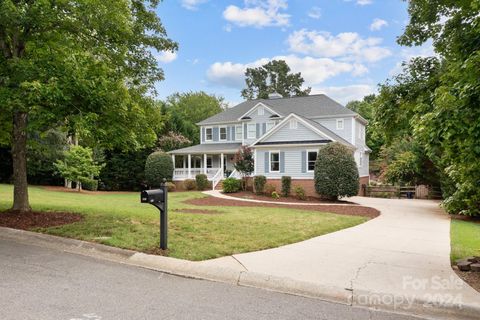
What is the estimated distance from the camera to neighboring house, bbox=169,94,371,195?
24.9 meters

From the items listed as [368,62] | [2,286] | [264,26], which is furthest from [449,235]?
[264,26]

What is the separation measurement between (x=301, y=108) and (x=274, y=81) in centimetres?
3543

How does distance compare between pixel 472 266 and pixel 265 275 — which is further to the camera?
pixel 472 266

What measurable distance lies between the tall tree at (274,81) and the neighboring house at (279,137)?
97.5 ft

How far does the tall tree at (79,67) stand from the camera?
7.75m

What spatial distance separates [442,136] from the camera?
15.1 ft

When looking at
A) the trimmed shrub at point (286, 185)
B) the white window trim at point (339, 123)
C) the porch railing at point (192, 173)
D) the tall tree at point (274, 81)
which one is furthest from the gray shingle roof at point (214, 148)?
the tall tree at point (274, 81)

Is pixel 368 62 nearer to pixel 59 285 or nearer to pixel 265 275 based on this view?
pixel 265 275

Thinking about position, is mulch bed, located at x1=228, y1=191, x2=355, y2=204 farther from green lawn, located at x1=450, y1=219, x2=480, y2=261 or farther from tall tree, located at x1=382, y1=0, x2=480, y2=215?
tall tree, located at x1=382, y1=0, x2=480, y2=215

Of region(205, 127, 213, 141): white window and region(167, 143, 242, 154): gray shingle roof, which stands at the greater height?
region(205, 127, 213, 141): white window

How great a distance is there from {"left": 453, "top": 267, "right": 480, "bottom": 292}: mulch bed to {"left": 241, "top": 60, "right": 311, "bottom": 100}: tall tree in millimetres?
59849

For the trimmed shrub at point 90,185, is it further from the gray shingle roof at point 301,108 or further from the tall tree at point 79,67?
the tall tree at point 79,67

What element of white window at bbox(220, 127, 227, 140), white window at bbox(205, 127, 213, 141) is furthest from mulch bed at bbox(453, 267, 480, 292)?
white window at bbox(205, 127, 213, 141)

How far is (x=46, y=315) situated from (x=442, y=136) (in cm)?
498
